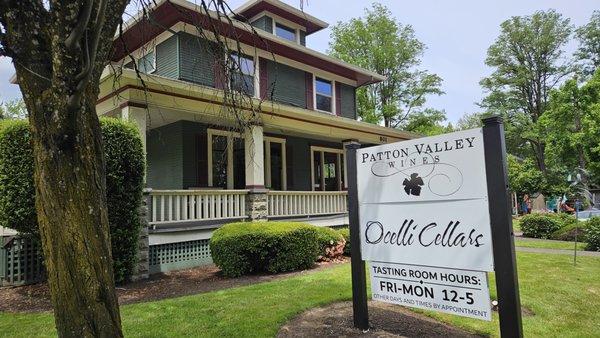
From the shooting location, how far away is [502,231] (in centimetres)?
348

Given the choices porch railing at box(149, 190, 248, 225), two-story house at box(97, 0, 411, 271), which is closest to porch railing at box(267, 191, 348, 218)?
two-story house at box(97, 0, 411, 271)

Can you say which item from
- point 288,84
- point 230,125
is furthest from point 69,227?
point 288,84

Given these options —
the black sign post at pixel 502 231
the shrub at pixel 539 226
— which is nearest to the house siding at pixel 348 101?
the shrub at pixel 539 226

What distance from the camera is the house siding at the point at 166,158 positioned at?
1287 cm

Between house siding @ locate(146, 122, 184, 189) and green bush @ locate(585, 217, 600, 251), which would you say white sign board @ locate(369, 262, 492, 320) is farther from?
green bush @ locate(585, 217, 600, 251)

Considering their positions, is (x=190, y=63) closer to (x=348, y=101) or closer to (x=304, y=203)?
(x=304, y=203)

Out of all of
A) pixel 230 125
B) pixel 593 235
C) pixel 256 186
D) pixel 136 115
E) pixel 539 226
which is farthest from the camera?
pixel 539 226

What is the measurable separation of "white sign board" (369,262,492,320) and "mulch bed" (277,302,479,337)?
0.42 metres

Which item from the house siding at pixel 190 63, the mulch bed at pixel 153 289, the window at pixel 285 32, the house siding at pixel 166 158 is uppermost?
the window at pixel 285 32

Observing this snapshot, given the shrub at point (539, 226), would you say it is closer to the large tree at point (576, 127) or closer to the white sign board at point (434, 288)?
the large tree at point (576, 127)

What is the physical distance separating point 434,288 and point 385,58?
93.9 ft

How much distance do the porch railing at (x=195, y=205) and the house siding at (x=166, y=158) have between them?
2378 mm

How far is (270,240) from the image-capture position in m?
8.04

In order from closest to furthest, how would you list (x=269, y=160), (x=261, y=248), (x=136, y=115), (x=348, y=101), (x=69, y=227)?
(x=69, y=227) < (x=261, y=248) < (x=136, y=115) < (x=269, y=160) < (x=348, y=101)
